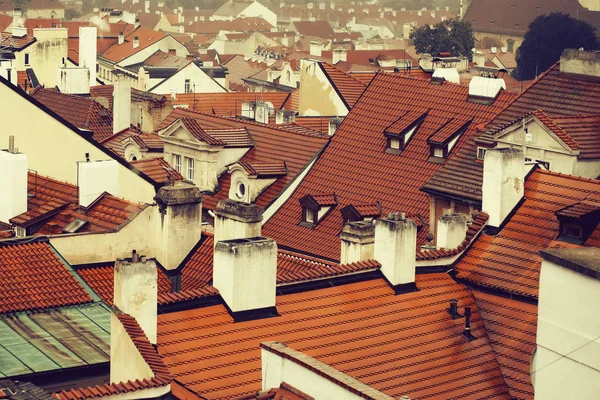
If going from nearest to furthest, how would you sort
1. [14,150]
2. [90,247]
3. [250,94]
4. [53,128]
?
[90,247]
[14,150]
[53,128]
[250,94]

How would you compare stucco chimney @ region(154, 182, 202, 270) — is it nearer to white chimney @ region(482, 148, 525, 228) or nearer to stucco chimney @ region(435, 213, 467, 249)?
stucco chimney @ region(435, 213, 467, 249)

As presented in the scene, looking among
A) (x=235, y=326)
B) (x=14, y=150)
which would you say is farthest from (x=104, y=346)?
(x=14, y=150)

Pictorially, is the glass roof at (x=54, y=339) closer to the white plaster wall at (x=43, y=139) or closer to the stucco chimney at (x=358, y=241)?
the stucco chimney at (x=358, y=241)

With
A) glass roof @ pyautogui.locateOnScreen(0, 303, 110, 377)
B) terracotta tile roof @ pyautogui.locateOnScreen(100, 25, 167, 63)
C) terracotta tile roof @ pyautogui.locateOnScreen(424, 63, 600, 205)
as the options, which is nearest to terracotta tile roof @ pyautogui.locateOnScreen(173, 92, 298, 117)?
terracotta tile roof @ pyautogui.locateOnScreen(424, 63, 600, 205)

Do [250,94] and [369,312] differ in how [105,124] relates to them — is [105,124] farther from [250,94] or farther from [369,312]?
[369,312]

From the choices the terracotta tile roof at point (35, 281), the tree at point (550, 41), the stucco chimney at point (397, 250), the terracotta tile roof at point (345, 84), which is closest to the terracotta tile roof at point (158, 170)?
the terracotta tile roof at point (35, 281)

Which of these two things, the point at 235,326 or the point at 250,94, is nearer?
the point at 235,326

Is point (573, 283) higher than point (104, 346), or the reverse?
point (573, 283)

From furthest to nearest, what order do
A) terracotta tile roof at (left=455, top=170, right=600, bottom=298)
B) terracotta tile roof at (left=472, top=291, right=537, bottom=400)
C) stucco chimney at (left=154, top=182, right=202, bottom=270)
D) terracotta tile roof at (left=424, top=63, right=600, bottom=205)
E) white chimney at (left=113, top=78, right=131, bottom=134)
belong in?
white chimney at (left=113, top=78, right=131, bottom=134) < terracotta tile roof at (left=424, top=63, right=600, bottom=205) < stucco chimney at (left=154, top=182, right=202, bottom=270) < terracotta tile roof at (left=455, top=170, right=600, bottom=298) < terracotta tile roof at (left=472, top=291, right=537, bottom=400)
